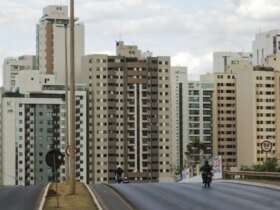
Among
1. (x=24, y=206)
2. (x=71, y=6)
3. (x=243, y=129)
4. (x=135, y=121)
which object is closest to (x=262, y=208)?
(x=24, y=206)

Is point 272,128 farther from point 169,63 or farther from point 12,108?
point 12,108

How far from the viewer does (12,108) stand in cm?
10275

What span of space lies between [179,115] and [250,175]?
112 metres

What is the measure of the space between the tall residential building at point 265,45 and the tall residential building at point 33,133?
8365 centimetres

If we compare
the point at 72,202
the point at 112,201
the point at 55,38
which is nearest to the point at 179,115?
the point at 55,38

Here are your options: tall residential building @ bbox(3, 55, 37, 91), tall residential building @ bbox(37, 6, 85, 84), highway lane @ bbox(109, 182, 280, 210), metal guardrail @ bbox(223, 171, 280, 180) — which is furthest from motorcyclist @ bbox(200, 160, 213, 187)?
tall residential building @ bbox(3, 55, 37, 91)

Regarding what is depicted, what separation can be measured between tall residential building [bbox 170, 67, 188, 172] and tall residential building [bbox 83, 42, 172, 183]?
26160mm

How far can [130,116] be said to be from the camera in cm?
12594

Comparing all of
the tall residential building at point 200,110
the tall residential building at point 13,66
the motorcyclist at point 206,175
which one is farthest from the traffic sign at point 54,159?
the tall residential building at point 200,110

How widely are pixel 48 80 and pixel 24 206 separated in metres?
82.4

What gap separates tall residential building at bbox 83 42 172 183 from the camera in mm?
119125

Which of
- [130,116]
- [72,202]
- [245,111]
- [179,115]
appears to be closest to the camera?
[72,202]

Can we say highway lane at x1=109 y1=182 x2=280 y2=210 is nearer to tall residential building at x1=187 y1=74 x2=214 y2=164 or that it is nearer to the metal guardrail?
the metal guardrail

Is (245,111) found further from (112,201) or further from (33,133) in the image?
(112,201)
